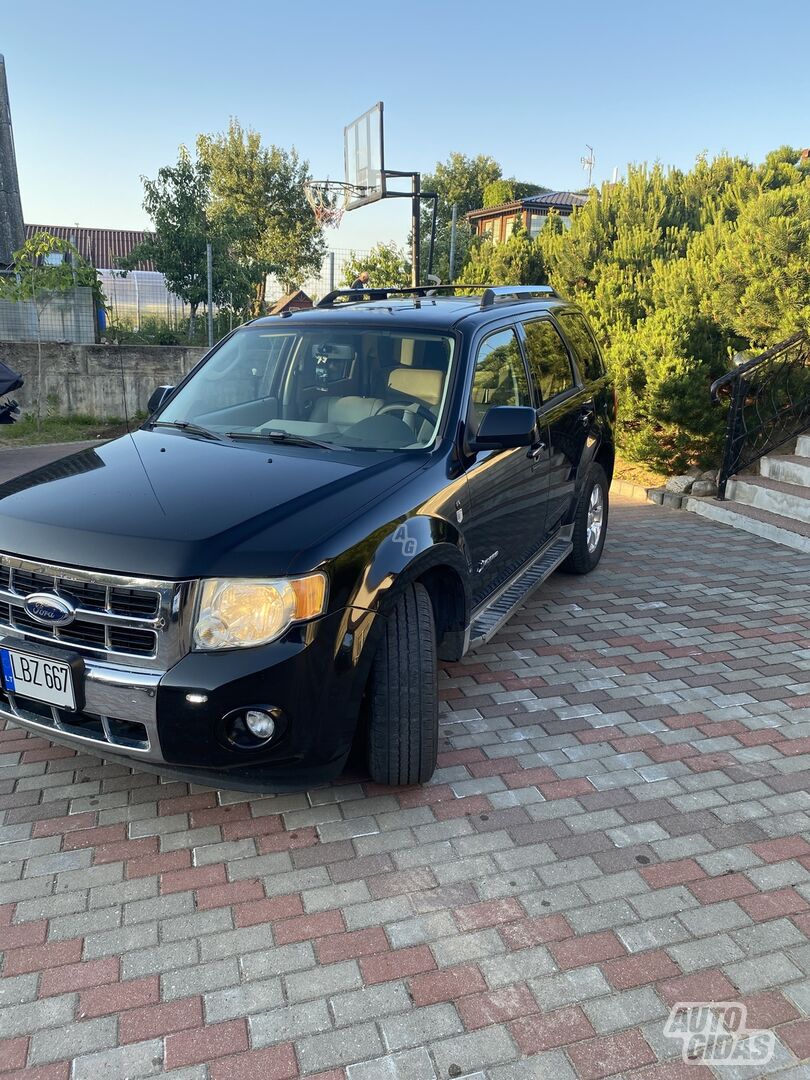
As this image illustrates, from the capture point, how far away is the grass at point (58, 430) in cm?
1216

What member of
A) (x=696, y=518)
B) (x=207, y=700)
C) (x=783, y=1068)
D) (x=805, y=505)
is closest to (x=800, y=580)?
(x=805, y=505)

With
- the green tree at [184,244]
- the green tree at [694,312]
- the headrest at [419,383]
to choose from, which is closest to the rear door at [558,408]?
the headrest at [419,383]

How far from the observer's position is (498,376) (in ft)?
13.6

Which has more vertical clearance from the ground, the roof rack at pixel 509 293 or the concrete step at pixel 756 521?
the roof rack at pixel 509 293

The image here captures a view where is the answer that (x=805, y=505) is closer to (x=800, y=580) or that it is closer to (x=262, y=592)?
(x=800, y=580)

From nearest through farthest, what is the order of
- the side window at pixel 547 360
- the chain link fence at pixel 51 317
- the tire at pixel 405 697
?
the tire at pixel 405 697
the side window at pixel 547 360
the chain link fence at pixel 51 317

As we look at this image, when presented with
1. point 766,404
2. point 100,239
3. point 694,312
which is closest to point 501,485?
point 766,404

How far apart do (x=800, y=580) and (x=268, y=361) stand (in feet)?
14.3

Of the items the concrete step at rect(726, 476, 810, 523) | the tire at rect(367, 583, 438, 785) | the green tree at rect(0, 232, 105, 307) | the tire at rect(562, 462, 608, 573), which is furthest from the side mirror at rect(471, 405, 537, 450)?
the green tree at rect(0, 232, 105, 307)

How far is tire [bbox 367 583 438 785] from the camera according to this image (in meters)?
2.90

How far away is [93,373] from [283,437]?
1124 centimetres

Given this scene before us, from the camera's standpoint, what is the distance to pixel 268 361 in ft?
13.9

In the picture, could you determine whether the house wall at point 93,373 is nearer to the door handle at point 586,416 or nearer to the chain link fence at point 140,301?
the chain link fence at point 140,301

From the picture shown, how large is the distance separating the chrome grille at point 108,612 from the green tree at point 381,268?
43.6ft
